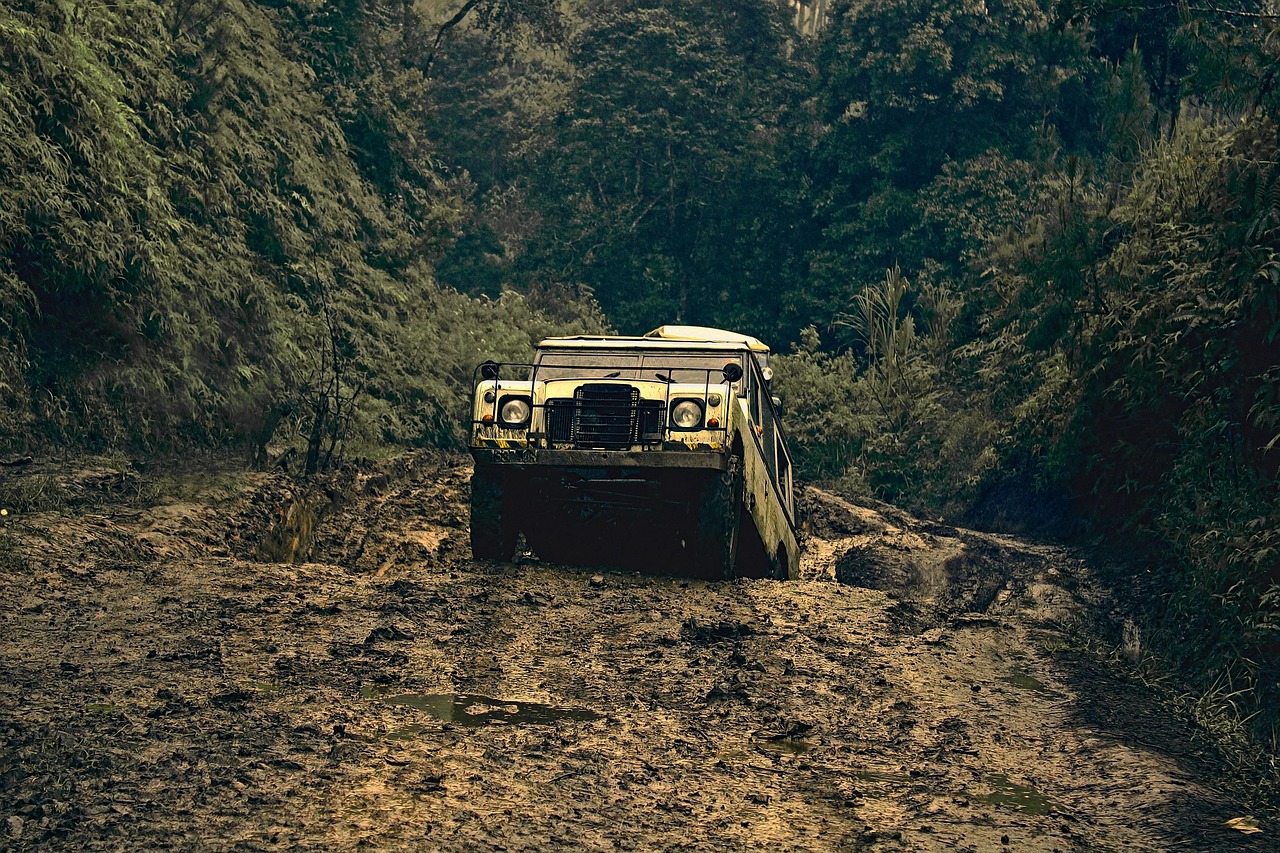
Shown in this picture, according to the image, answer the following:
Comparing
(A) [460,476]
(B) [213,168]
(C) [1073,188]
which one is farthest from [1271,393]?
(B) [213,168]

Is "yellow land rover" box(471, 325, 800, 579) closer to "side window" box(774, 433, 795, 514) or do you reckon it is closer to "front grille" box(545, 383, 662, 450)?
"front grille" box(545, 383, 662, 450)

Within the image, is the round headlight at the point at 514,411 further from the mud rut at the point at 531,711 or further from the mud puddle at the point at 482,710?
the mud puddle at the point at 482,710

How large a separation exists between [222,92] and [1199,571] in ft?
60.3

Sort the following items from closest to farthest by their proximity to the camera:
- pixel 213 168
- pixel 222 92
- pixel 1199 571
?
pixel 1199 571, pixel 213 168, pixel 222 92

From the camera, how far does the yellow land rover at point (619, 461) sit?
11836 millimetres

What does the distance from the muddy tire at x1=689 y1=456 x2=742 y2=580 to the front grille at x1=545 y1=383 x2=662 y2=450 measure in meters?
0.62

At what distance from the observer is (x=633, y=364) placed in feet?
43.2

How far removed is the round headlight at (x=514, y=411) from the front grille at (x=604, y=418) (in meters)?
0.21

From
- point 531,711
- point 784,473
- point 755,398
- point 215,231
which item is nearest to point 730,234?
point 215,231

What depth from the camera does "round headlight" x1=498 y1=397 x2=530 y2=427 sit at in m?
12.4

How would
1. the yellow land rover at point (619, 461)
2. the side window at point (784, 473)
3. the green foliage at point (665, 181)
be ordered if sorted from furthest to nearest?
the green foliage at point (665, 181) → the side window at point (784, 473) → the yellow land rover at point (619, 461)

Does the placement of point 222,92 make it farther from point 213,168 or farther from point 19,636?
point 19,636

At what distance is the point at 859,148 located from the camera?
4125 cm

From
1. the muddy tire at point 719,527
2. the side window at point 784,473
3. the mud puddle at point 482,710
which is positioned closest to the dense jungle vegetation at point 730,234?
the muddy tire at point 719,527
